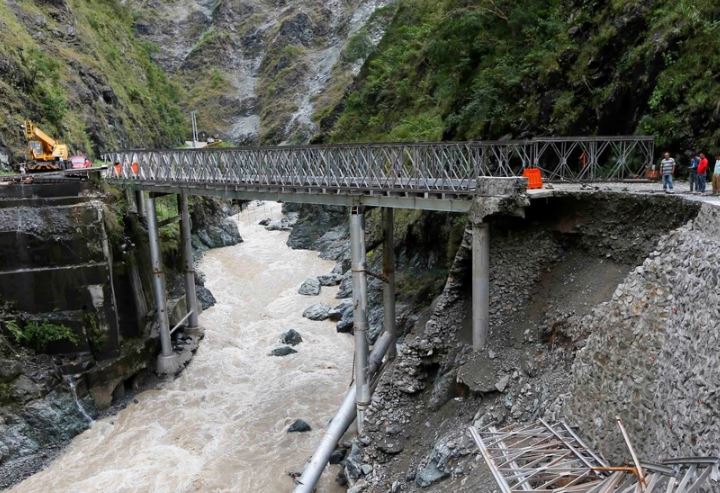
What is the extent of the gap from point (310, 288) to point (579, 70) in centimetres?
1831

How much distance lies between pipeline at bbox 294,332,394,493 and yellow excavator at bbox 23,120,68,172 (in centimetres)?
1955

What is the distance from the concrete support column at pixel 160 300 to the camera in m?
21.5

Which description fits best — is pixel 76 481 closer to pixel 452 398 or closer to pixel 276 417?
pixel 276 417

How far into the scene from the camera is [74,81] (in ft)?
123

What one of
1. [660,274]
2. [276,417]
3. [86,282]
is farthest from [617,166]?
[86,282]

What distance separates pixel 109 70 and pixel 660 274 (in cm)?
4902

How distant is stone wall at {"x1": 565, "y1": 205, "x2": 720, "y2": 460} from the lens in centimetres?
706

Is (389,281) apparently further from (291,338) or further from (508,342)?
(291,338)

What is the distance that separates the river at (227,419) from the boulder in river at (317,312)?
410mm

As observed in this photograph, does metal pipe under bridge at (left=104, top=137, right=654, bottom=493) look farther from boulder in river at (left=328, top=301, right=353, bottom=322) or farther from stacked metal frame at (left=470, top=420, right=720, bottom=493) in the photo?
boulder in river at (left=328, top=301, right=353, bottom=322)

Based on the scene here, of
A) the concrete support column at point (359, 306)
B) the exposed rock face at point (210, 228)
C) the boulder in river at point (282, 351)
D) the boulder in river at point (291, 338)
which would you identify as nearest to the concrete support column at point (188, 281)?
the boulder in river at point (291, 338)

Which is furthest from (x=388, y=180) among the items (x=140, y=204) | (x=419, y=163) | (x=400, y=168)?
(x=140, y=204)

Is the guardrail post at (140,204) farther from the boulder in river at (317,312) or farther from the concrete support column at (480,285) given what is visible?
the concrete support column at (480,285)

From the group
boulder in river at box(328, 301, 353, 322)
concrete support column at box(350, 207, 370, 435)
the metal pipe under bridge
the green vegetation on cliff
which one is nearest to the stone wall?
the metal pipe under bridge
